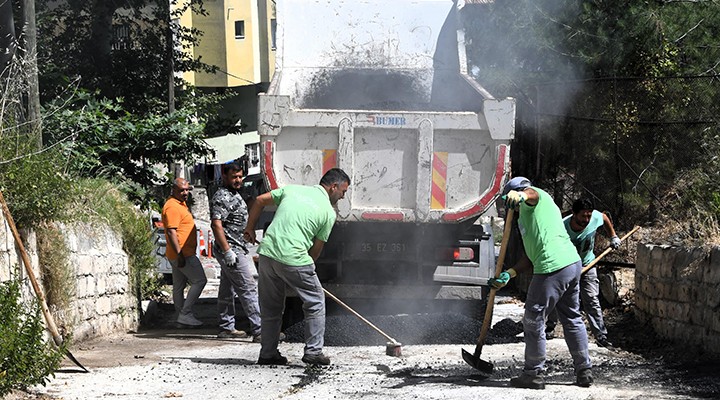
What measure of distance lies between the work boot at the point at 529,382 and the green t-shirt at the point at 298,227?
1.77 m

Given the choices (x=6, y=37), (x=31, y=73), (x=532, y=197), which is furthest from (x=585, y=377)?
(x=6, y=37)

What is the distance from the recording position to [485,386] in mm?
6789

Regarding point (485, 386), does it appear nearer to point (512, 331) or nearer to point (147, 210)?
point (512, 331)

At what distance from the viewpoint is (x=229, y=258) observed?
898 cm

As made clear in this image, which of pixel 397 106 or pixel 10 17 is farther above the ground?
pixel 10 17


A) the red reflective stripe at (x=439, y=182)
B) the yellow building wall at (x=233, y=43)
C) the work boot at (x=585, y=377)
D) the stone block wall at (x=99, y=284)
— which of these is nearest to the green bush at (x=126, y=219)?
the stone block wall at (x=99, y=284)

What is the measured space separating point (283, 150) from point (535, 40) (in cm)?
526

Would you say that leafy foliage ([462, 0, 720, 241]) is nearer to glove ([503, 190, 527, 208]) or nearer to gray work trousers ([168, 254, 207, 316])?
glove ([503, 190, 527, 208])

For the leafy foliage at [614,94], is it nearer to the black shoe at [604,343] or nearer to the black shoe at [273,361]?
the black shoe at [604,343]

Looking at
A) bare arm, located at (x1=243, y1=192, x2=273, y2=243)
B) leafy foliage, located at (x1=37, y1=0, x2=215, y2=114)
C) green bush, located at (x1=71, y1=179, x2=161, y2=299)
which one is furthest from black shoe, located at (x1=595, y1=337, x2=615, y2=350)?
leafy foliage, located at (x1=37, y1=0, x2=215, y2=114)

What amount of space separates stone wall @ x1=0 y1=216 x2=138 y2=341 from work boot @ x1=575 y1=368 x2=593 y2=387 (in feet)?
12.9

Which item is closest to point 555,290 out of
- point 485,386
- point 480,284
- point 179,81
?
point 485,386

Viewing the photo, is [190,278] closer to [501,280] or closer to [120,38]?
[501,280]

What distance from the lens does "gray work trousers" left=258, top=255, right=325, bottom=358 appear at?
7.54 metres
